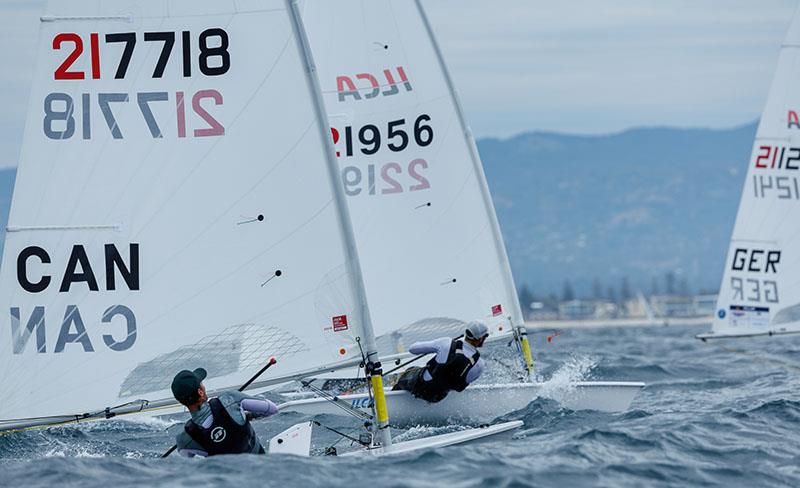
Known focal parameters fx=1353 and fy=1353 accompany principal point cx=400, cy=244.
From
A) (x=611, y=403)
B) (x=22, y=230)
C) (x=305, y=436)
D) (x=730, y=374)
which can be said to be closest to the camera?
(x=22, y=230)

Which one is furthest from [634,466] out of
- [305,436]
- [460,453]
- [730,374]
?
[730,374]

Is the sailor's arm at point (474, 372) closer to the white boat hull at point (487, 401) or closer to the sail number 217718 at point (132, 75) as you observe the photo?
the white boat hull at point (487, 401)

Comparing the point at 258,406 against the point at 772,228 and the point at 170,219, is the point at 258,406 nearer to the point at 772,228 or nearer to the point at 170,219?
the point at 170,219

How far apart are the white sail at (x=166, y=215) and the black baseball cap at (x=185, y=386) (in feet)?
1.70

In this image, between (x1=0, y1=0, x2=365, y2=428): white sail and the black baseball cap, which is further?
(x1=0, y1=0, x2=365, y2=428): white sail

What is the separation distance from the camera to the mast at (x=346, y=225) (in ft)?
33.2

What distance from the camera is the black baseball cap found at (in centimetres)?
952

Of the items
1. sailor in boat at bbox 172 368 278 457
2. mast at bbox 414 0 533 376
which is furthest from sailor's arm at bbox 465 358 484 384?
sailor in boat at bbox 172 368 278 457

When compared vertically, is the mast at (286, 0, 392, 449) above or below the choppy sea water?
above

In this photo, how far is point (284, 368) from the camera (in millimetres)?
10266

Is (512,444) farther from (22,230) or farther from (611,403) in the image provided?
(22,230)

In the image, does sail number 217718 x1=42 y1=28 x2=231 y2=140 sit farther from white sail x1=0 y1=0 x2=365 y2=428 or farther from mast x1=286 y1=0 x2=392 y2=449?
mast x1=286 y1=0 x2=392 y2=449

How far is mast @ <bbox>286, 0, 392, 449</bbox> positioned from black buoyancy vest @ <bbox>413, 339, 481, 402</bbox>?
103 inches

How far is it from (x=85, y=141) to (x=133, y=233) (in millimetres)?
759
